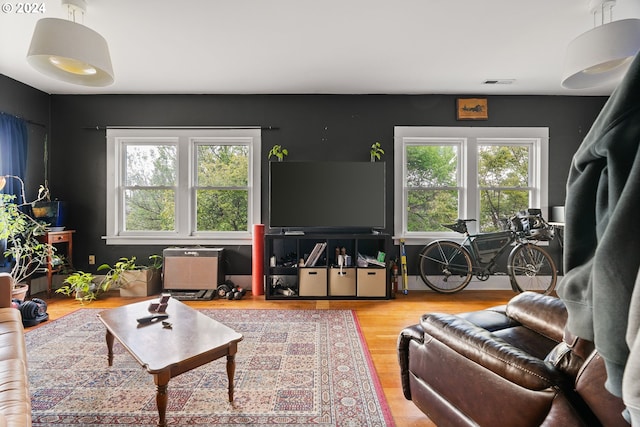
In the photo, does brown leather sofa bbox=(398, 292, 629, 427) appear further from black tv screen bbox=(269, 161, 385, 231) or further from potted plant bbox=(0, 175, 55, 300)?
potted plant bbox=(0, 175, 55, 300)

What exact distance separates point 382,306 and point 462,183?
2028 millimetres

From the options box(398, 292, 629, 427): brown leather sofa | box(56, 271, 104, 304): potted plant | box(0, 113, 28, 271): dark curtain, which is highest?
box(0, 113, 28, 271): dark curtain

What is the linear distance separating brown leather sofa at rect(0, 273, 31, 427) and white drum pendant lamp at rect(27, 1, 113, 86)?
4.63 feet

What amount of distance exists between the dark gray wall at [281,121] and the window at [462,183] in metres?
0.26

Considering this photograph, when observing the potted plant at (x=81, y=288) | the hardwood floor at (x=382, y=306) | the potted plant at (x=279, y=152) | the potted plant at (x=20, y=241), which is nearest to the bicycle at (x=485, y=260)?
the hardwood floor at (x=382, y=306)

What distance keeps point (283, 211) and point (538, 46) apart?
10.0 feet

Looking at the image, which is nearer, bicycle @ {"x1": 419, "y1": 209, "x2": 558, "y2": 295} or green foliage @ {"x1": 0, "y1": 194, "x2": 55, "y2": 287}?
green foliage @ {"x1": 0, "y1": 194, "x2": 55, "y2": 287}

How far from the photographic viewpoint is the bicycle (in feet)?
12.8

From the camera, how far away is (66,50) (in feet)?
6.01

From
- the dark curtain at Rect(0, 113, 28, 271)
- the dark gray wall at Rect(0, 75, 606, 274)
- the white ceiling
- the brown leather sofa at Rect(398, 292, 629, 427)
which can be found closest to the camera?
the brown leather sofa at Rect(398, 292, 629, 427)

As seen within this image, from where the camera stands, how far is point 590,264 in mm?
643

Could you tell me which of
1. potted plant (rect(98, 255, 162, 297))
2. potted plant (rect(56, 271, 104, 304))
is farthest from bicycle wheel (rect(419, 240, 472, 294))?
potted plant (rect(56, 271, 104, 304))

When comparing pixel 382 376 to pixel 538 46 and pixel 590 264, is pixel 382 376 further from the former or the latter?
pixel 538 46

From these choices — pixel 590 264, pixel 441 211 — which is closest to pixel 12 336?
pixel 590 264
